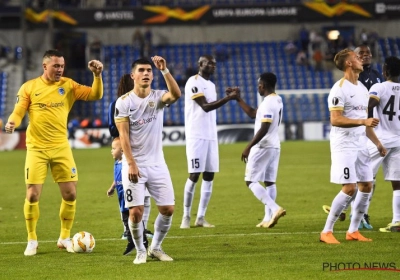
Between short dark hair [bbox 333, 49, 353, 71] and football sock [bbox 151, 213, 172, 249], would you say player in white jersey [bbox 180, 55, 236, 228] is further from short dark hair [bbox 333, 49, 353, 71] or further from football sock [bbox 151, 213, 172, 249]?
football sock [bbox 151, 213, 172, 249]

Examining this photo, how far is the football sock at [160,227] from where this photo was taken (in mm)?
9587

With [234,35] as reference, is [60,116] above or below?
below

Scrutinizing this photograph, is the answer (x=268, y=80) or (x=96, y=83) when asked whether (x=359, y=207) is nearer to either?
(x=268, y=80)

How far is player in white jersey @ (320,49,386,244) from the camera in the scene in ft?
34.8

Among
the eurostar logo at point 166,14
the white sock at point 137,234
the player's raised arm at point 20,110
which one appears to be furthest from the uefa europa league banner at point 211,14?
the white sock at point 137,234

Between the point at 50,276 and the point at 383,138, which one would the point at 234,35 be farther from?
the point at 50,276

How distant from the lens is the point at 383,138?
12.0m

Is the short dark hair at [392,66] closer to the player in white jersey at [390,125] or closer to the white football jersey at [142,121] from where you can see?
the player in white jersey at [390,125]

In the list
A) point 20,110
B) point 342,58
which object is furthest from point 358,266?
point 20,110

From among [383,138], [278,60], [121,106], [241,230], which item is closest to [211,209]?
[241,230]

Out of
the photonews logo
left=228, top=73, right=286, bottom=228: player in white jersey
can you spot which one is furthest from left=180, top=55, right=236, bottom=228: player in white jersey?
the photonews logo

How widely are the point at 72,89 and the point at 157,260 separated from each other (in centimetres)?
250

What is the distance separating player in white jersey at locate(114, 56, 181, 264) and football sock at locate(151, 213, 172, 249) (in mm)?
11

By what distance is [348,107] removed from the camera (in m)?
10.7
